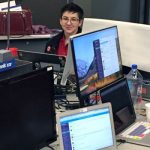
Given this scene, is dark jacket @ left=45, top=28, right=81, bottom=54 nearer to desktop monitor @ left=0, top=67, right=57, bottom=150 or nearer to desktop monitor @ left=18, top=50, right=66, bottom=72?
desktop monitor @ left=18, top=50, right=66, bottom=72

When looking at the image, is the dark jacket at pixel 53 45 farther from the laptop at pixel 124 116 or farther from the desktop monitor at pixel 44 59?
the laptop at pixel 124 116

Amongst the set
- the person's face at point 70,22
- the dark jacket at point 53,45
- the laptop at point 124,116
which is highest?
the person's face at point 70,22

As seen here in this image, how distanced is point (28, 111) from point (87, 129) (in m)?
0.29

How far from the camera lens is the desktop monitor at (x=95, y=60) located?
183cm

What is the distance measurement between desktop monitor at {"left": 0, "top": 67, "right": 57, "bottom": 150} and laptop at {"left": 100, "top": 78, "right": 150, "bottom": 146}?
0.35m

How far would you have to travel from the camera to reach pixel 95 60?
1977 mm

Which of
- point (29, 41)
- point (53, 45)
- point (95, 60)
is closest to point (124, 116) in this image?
point (95, 60)

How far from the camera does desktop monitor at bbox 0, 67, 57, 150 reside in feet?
4.64

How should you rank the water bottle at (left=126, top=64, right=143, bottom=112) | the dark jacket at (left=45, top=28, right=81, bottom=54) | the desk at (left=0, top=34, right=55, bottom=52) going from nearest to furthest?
the water bottle at (left=126, top=64, right=143, bottom=112)
the dark jacket at (left=45, top=28, right=81, bottom=54)
the desk at (left=0, top=34, right=55, bottom=52)

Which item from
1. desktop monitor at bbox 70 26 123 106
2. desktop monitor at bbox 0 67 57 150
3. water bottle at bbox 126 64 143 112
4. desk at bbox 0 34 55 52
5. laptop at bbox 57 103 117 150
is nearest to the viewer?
desktop monitor at bbox 0 67 57 150

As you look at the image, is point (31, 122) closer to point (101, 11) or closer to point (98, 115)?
point (98, 115)

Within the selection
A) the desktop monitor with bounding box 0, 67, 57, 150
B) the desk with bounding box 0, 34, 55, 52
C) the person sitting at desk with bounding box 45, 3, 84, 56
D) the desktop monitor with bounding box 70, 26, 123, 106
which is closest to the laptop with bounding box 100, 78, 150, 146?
the desktop monitor with bounding box 70, 26, 123, 106

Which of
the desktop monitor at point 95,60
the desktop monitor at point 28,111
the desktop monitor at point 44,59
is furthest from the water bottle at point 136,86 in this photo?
the desktop monitor at point 28,111

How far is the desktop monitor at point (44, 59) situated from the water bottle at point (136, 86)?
0.42m
